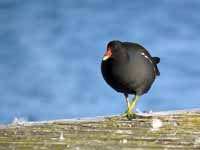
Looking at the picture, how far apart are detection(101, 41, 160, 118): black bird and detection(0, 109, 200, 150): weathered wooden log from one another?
1.39m

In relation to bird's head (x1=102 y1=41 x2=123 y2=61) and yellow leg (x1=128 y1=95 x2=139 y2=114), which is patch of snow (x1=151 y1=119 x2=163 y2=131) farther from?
bird's head (x1=102 y1=41 x2=123 y2=61)

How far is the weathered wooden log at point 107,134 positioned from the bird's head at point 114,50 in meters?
1.69

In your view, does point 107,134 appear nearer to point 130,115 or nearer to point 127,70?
point 130,115

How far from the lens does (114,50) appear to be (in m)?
8.84

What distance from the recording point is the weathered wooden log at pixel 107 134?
17.8ft

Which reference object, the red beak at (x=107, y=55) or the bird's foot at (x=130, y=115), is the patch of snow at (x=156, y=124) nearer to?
the bird's foot at (x=130, y=115)

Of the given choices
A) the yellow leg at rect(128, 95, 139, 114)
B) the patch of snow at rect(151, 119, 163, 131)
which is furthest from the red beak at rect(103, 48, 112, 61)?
the patch of snow at rect(151, 119, 163, 131)

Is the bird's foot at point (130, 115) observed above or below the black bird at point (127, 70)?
below

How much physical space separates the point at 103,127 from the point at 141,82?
241 centimetres

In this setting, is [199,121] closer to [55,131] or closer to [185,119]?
[185,119]

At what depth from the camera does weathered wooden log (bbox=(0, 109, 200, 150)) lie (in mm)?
5438

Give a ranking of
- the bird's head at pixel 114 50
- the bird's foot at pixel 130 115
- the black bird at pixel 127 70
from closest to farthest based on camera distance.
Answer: the bird's foot at pixel 130 115
the black bird at pixel 127 70
the bird's head at pixel 114 50

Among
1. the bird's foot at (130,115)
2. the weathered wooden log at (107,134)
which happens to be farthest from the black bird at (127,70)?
the weathered wooden log at (107,134)

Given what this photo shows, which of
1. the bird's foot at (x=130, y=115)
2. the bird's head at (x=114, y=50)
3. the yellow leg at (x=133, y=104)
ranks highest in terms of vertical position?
the bird's head at (x=114, y=50)
